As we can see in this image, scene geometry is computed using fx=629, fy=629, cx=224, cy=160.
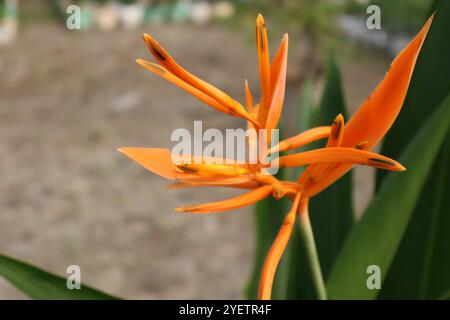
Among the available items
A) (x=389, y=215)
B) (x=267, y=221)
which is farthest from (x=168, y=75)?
(x=267, y=221)

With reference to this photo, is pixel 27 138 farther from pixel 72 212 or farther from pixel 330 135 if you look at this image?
pixel 330 135

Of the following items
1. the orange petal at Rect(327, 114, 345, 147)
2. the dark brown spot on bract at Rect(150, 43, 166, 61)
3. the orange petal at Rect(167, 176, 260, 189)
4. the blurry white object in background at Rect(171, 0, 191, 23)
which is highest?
the blurry white object in background at Rect(171, 0, 191, 23)

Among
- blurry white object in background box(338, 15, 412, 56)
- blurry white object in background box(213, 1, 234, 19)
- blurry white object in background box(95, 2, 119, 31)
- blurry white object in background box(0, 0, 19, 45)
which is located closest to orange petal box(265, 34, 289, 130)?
blurry white object in background box(338, 15, 412, 56)

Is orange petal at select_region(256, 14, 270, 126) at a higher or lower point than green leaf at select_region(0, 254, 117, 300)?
higher

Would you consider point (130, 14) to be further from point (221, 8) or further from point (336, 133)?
point (336, 133)

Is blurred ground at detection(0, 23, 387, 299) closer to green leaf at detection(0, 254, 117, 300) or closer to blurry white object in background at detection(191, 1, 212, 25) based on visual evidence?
blurry white object in background at detection(191, 1, 212, 25)

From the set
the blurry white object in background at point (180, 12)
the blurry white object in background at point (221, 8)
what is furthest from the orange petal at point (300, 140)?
the blurry white object in background at point (221, 8)
